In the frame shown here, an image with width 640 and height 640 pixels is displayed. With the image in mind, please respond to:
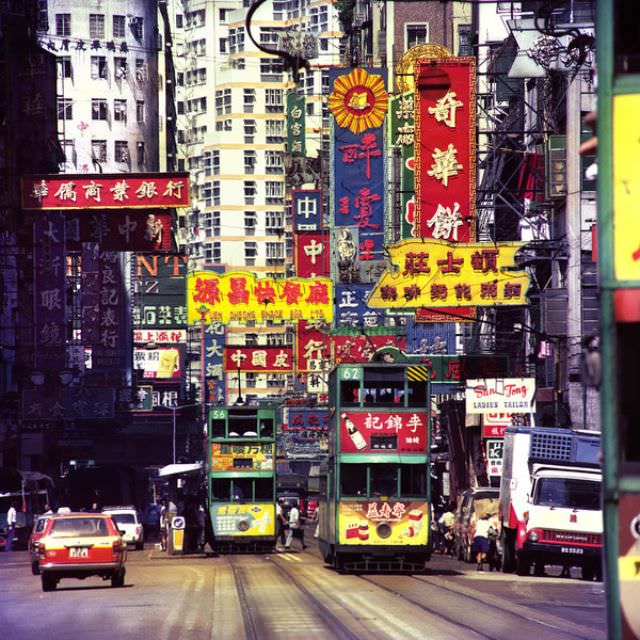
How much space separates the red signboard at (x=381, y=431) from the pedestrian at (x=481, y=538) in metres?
8.64

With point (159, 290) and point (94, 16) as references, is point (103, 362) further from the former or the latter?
point (94, 16)

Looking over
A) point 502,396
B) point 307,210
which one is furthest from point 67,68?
point 502,396

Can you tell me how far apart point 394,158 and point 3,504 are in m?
34.4

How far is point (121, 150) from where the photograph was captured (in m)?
123

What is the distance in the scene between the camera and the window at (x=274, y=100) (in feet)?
512

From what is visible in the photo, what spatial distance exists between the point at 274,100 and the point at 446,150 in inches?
4461

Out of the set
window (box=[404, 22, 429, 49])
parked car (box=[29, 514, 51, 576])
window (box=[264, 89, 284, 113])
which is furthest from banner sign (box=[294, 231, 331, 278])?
window (box=[264, 89, 284, 113])

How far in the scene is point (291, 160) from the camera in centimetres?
9350

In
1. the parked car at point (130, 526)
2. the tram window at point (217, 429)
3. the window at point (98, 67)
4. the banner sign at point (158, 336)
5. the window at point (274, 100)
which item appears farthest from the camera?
the window at point (274, 100)

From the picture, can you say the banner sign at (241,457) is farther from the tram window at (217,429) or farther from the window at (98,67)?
the window at (98,67)

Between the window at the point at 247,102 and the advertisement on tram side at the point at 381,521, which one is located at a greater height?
the window at the point at 247,102

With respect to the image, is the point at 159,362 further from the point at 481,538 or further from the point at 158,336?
the point at 481,538

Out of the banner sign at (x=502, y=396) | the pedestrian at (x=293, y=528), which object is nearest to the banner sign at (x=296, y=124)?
the pedestrian at (x=293, y=528)

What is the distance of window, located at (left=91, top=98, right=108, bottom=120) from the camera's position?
12319 cm
